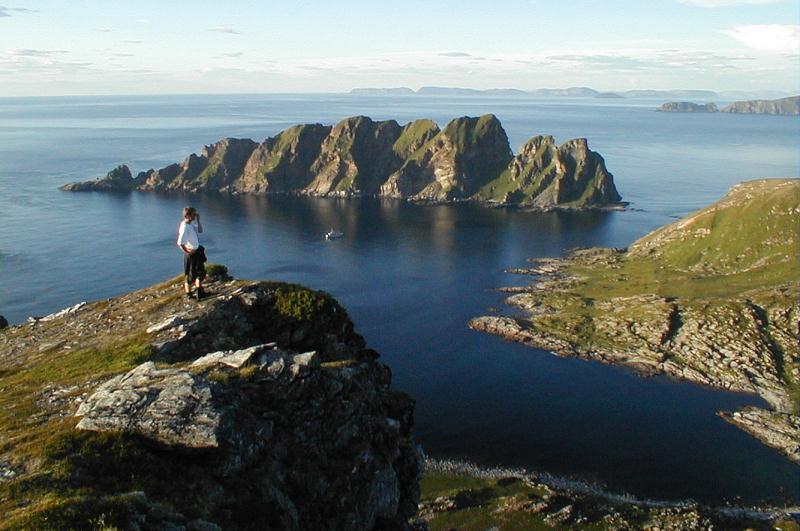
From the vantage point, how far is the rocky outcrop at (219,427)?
16094mm

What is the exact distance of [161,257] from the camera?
172 meters

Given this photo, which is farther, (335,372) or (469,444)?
(469,444)

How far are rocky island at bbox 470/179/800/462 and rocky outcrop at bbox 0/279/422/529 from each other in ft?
260

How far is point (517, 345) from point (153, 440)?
4050 inches

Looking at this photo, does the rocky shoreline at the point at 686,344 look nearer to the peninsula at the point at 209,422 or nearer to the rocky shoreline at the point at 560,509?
the rocky shoreline at the point at 560,509

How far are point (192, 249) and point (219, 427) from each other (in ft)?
46.8

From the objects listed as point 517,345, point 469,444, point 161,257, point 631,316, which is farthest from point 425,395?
point 161,257

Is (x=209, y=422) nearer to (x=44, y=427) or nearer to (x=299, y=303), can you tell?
(x=44, y=427)

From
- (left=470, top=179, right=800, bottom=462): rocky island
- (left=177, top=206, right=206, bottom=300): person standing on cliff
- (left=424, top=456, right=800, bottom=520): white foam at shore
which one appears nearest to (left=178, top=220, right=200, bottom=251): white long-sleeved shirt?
(left=177, top=206, right=206, bottom=300): person standing on cliff

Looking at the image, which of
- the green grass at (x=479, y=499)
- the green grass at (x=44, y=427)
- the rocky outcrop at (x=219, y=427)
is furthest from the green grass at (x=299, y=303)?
the green grass at (x=479, y=499)

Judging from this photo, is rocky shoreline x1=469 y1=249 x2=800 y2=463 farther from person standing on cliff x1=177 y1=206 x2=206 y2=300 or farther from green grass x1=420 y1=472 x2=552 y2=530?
person standing on cliff x1=177 y1=206 x2=206 y2=300

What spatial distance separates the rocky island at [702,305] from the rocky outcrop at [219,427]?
260ft

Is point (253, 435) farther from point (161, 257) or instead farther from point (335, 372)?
point (161, 257)

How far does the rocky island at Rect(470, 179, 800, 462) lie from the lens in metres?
101
